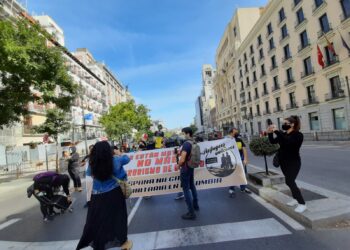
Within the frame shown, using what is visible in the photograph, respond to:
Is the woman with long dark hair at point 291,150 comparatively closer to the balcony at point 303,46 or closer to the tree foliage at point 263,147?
the tree foliage at point 263,147

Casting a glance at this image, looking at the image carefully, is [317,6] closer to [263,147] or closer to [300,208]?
[263,147]

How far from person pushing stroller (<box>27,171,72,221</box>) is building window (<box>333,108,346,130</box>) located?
27.1 m

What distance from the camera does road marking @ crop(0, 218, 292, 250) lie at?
395 centimetres

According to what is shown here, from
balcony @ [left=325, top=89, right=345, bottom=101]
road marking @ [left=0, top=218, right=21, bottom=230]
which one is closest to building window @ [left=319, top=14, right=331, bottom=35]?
balcony @ [left=325, top=89, right=345, bottom=101]

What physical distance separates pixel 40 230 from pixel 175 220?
2.88 meters

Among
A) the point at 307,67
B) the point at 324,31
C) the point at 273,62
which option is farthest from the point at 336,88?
the point at 273,62

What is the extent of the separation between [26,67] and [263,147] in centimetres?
936

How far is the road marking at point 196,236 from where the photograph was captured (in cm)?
395

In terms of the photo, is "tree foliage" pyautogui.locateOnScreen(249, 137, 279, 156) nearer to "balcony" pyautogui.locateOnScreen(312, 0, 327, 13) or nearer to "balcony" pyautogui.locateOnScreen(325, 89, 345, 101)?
"balcony" pyautogui.locateOnScreen(325, 89, 345, 101)

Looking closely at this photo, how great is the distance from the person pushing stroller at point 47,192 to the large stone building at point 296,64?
2315 cm

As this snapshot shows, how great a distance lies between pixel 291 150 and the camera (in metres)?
4.46

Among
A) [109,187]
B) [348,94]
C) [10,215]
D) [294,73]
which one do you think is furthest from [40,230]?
[294,73]

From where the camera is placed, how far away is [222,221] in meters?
4.74

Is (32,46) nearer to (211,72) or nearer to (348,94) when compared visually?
(348,94)
